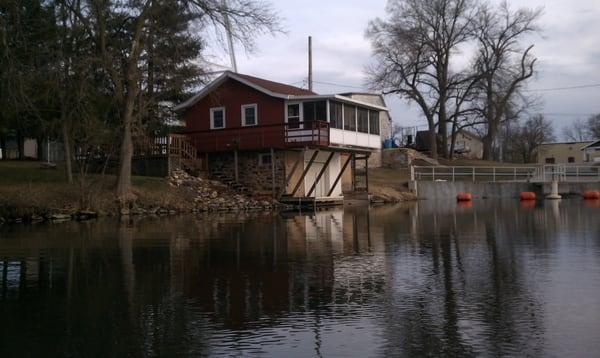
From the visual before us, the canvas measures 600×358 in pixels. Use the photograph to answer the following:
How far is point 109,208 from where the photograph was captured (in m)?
29.4

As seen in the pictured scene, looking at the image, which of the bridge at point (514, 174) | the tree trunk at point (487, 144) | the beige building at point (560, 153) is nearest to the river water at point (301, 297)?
the bridge at point (514, 174)

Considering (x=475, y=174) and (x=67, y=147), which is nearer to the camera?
(x=67, y=147)

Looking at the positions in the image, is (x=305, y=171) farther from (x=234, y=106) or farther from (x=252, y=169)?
(x=234, y=106)

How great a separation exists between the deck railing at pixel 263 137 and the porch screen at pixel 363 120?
5803mm

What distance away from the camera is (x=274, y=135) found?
38.5 meters

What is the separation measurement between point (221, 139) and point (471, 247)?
87.1 ft

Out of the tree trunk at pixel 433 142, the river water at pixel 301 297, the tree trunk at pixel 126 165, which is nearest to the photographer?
the river water at pixel 301 297

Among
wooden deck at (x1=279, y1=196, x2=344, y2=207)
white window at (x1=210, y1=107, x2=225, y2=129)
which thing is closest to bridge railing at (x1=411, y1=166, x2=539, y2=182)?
wooden deck at (x1=279, y1=196, x2=344, y2=207)

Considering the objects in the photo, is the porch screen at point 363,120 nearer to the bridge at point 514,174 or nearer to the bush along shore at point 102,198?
the bush along shore at point 102,198

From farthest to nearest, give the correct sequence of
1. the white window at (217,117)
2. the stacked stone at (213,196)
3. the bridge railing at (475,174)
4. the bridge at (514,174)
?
the bridge at (514,174) → the bridge railing at (475,174) → the white window at (217,117) → the stacked stone at (213,196)

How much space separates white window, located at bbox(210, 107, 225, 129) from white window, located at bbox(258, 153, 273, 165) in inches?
171

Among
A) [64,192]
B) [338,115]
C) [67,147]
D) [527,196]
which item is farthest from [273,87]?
[527,196]

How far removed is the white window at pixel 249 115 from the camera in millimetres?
41281

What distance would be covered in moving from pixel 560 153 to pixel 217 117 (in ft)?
276
